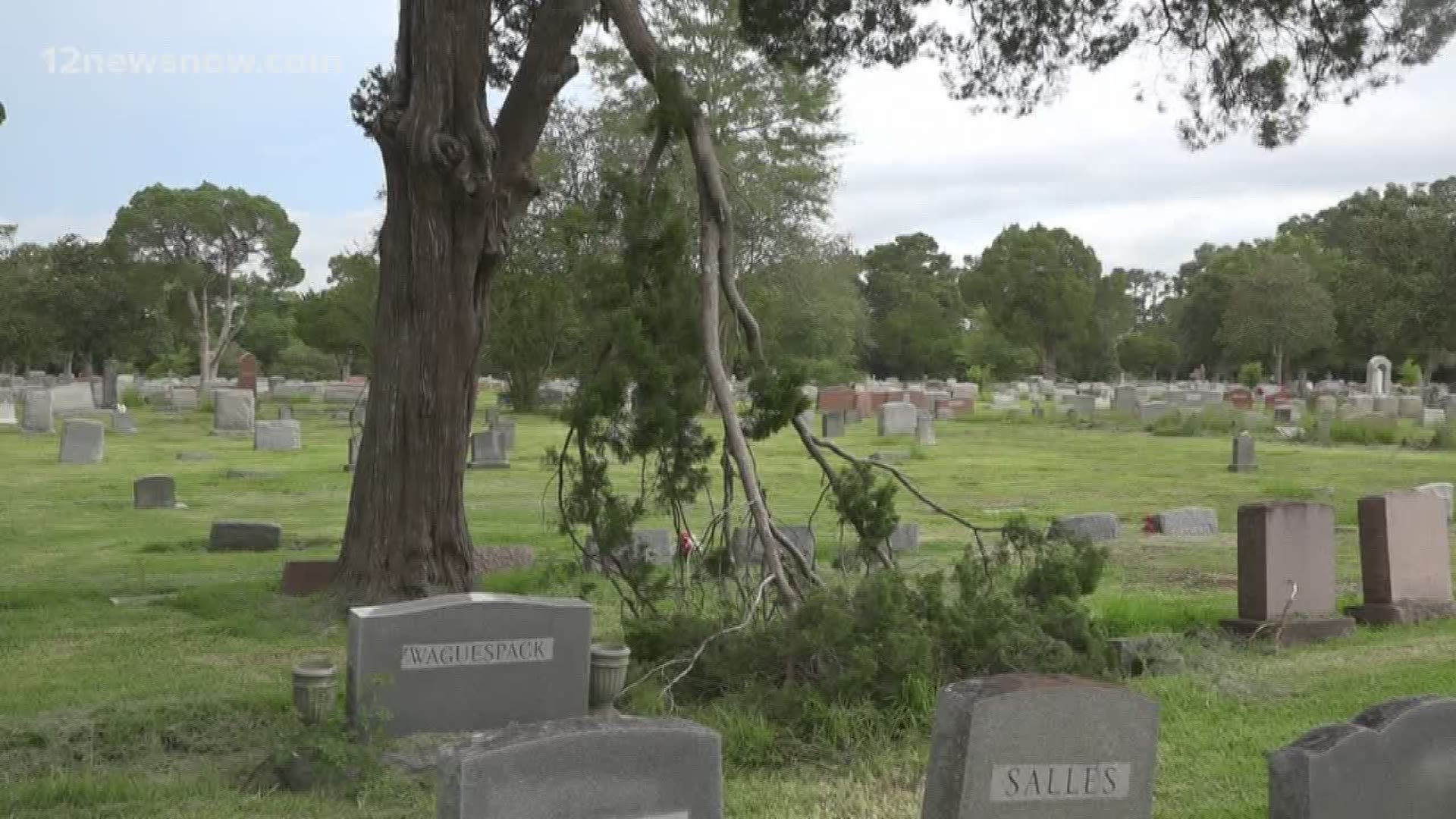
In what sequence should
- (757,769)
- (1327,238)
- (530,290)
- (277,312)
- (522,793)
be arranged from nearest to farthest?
(522,793)
(757,769)
(530,290)
(277,312)
(1327,238)

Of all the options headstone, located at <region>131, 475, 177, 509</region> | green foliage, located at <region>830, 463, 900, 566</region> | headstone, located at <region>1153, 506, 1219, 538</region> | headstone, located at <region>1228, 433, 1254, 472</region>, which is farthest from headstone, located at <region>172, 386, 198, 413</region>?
green foliage, located at <region>830, 463, 900, 566</region>

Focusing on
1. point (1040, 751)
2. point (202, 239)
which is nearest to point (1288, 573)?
point (1040, 751)

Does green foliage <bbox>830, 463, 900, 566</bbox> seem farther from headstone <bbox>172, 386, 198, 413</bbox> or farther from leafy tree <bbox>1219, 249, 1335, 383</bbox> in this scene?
leafy tree <bbox>1219, 249, 1335, 383</bbox>

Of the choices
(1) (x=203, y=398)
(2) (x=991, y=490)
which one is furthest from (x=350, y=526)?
(1) (x=203, y=398)

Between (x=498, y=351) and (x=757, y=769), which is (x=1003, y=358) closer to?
(x=498, y=351)

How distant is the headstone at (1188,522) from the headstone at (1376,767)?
391 inches

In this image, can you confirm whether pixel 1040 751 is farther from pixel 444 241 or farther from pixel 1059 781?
pixel 444 241

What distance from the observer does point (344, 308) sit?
40.1m

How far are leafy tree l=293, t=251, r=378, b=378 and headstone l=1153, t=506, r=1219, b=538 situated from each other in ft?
64.1

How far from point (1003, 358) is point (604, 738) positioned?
65.4 m

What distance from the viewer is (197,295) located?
5284cm

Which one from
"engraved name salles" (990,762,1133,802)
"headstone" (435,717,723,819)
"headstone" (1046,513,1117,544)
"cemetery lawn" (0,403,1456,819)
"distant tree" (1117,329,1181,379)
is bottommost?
"cemetery lawn" (0,403,1456,819)

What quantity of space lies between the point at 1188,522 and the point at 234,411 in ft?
72.6

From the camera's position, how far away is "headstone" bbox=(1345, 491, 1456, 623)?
9.34 metres
